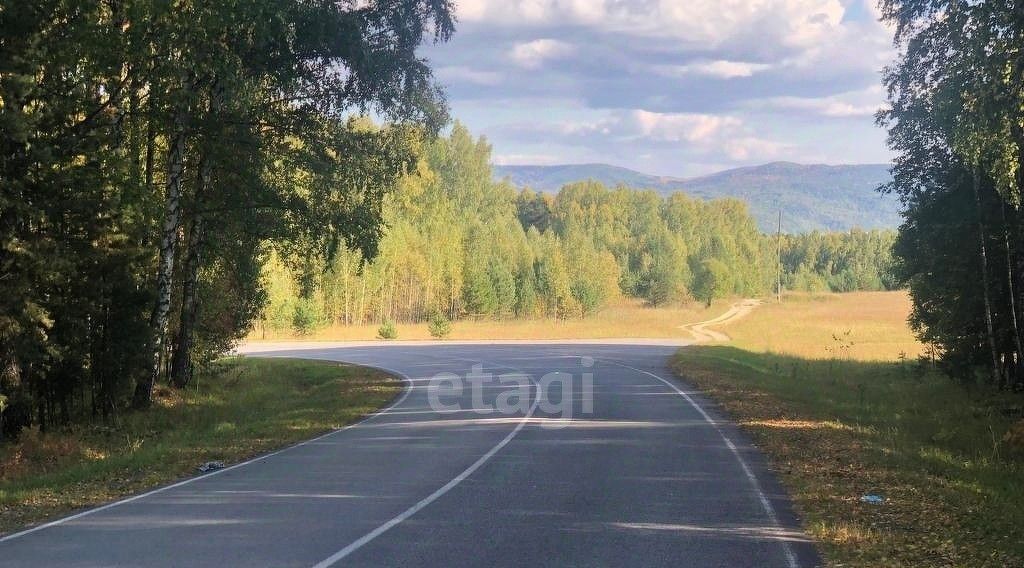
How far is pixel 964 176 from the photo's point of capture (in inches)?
783

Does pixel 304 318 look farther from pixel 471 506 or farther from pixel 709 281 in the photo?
pixel 709 281

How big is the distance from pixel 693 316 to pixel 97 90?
81068 millimetres

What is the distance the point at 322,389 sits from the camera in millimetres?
23938

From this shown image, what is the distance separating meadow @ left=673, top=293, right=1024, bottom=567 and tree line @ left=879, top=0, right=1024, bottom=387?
183 cm

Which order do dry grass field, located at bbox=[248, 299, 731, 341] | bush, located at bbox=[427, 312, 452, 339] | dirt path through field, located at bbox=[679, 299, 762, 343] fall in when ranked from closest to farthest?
1. dirt path through field, located at bbox=[679, 299, 762, 343]
2. bush, located at bbox=[427, 312, 452, 339]
3. dry grass field, located at bbox=[248, 299, 731, 341]

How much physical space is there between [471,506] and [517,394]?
12.2 meters

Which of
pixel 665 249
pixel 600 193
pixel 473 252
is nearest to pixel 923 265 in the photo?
pixel 473 252

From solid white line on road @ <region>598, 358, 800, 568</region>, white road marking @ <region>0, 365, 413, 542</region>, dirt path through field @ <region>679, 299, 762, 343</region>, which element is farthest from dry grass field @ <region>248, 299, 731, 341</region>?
white road marking @ <region>0, 365, 413, 542</region>

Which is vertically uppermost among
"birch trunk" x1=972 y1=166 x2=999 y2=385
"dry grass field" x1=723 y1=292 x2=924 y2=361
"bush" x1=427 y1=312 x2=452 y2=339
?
"birch trunk" x1=972 y1=166 x2=999 y2=385

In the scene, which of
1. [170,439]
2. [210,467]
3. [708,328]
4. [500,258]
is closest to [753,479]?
[210,467]

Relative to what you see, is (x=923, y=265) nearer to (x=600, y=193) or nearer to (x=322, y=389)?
(x=322, y=389)

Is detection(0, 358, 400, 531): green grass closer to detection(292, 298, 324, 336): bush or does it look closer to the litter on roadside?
the litter on roadside

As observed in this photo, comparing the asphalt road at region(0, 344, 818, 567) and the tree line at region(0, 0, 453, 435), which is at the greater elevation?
the tree line at region(0, 0, 453, 435)

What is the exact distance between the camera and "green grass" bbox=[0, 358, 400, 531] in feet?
33.7
